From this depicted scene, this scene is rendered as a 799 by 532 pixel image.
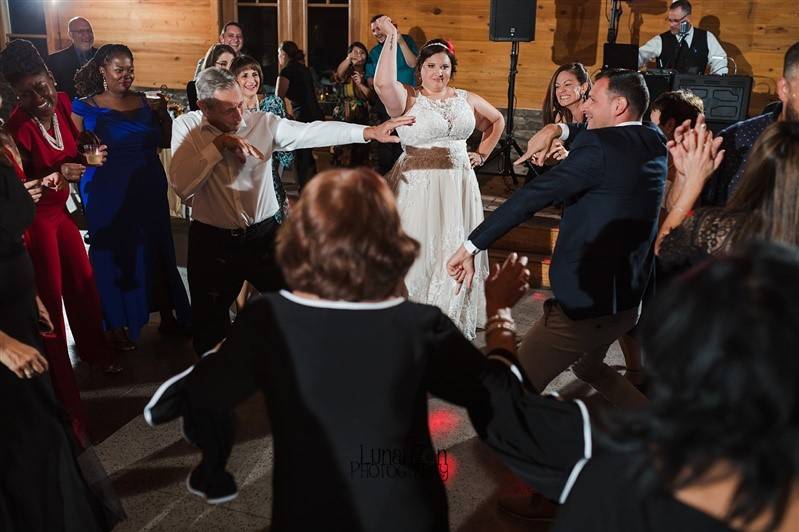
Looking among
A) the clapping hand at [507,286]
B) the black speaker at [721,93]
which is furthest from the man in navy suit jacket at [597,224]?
the black speaker at [721,93]

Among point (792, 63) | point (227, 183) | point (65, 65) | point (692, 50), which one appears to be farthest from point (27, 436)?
point (692, 50)

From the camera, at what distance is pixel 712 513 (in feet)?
2.66

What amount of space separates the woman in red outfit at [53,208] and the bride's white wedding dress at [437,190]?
155cm

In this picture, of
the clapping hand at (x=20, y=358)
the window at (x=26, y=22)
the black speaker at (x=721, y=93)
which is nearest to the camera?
the clapping hand at (x=20, y=358)

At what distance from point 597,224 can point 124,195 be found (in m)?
2.31

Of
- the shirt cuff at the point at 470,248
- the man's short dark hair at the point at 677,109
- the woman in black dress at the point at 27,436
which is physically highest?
the man's short dark hair at the point at 677,109

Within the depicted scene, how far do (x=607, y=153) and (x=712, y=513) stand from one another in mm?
1554

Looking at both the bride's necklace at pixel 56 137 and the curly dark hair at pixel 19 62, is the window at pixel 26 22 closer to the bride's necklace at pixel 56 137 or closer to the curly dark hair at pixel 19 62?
the bride's necklace at pixel 56 137

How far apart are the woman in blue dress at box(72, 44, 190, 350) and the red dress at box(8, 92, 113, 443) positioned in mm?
232

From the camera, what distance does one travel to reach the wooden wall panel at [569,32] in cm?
659

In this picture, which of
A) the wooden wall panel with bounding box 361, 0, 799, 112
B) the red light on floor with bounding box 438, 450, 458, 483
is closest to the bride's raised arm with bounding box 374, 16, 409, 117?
the red light on floor with bounding box 438, 450, 458, 483

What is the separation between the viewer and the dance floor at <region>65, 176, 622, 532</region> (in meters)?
2.34

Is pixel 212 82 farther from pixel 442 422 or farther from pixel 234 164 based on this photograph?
pixel 442 422

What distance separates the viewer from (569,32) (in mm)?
7098
